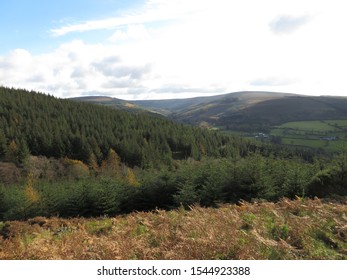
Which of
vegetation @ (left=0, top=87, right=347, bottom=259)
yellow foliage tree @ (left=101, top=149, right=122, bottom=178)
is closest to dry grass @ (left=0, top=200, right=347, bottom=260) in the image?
vegetation @ (left=0, top=87, right=347, bottom=259)

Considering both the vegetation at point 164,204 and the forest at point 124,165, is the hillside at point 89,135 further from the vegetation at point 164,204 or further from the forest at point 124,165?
the vegetation at point 164,204

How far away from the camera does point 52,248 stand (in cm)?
941

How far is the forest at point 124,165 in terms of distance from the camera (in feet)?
99.6

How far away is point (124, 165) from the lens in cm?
12531

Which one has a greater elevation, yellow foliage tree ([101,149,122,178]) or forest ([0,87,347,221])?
forest ([0,87,347,221])

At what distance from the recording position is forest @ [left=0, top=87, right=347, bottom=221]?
3034 centimetres

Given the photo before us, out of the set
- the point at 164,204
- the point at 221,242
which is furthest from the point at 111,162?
the point at 221,242

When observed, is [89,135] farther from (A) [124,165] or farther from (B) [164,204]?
(B) [164,204]

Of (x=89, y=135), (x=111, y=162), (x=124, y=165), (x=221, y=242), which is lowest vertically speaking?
(x=124, y=165)

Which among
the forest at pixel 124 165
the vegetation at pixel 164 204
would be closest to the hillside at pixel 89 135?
the forest at pixel 124 165

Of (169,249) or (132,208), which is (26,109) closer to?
(132,208)

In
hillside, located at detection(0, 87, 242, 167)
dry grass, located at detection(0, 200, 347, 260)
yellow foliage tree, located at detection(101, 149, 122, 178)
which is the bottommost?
yellow foliage tree, located at detection(101, 149, 122, 178)

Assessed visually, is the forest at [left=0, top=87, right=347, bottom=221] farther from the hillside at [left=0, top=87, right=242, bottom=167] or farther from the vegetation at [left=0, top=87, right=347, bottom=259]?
the hillside at [left=0, top=87, right=242, bottom=167]
